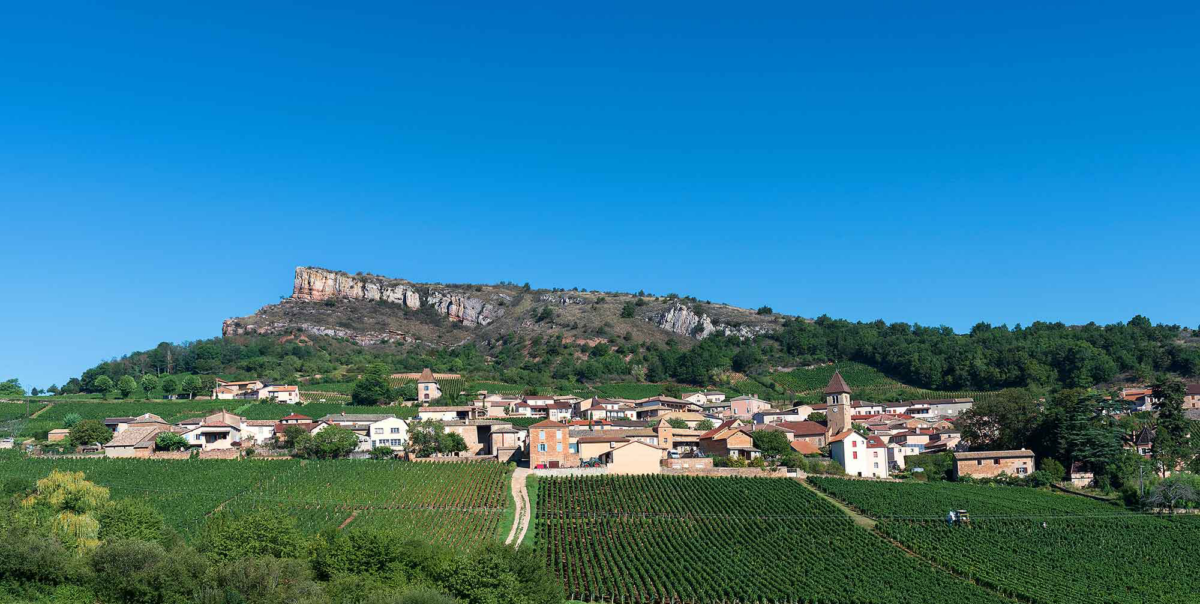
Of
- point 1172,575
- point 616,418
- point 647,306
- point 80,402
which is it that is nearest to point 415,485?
point 616,418

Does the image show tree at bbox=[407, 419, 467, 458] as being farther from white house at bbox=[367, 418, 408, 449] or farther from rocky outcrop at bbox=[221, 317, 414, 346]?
rocky outcrop at bbox=[221, 317, 414, 346]

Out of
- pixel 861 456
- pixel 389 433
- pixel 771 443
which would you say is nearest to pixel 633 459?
pixel 771 443

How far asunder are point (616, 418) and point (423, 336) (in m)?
93.7

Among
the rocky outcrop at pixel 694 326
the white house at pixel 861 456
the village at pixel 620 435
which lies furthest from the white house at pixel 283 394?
the rocky outcrop at pixel 694 326

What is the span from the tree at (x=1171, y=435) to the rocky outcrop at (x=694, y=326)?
3227 inches

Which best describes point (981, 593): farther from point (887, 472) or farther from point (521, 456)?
point (521, 456)

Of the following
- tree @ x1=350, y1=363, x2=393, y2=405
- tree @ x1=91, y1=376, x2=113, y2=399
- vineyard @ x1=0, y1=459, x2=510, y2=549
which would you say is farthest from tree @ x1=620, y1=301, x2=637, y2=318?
vineyard @ x1=0, y1=459, x2=510, y2=549

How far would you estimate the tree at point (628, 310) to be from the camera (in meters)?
173

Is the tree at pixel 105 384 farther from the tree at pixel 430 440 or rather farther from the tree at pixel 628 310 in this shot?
the tree at pixel 628 310

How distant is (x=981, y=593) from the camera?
1770 inches

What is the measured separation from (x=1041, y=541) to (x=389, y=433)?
163ft

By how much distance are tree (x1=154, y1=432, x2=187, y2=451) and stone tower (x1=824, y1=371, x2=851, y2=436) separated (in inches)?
2044

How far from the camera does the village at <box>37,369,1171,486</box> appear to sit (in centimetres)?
7194

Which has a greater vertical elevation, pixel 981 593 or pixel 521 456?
pixel 521 456
